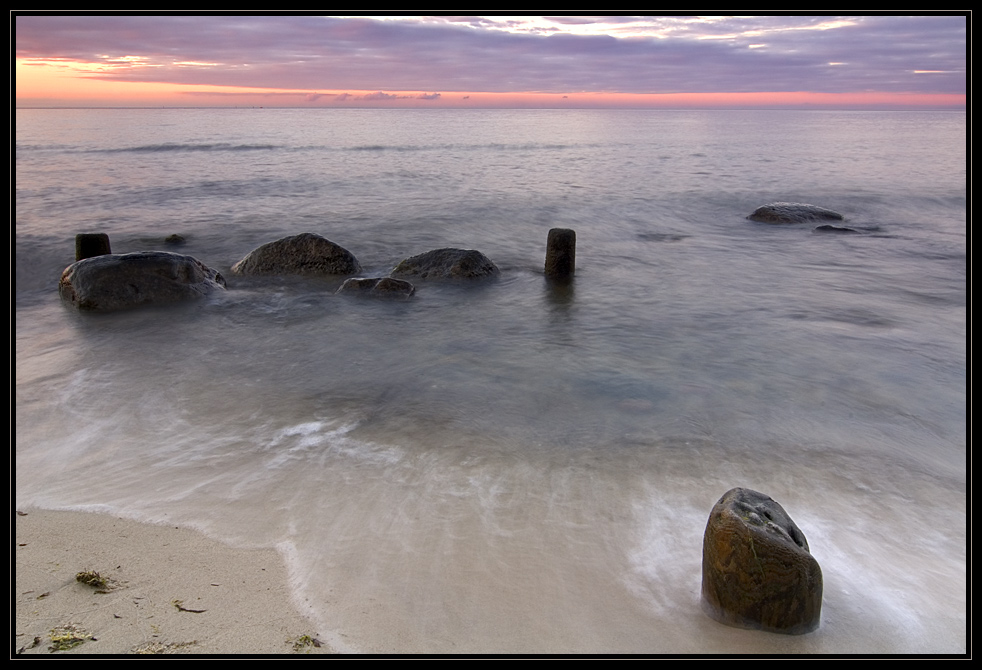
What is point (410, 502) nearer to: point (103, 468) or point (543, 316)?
point (103, 468)

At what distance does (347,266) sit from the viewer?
433 inches

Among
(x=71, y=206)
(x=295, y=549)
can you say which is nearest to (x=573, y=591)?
(x=295, y=549)

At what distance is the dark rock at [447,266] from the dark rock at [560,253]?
0.94m

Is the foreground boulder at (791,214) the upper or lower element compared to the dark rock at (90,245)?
lower

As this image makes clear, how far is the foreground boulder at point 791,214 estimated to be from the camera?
16.6 m

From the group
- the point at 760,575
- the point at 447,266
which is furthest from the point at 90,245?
the point at 760,575

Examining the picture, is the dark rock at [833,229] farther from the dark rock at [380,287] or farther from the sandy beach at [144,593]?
the sandy beach at [144,593]

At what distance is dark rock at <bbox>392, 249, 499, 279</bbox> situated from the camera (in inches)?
417

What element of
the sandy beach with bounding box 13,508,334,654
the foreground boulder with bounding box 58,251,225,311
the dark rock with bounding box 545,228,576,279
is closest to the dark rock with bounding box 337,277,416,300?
the foreground boulder with bounding box 58,251,225,311

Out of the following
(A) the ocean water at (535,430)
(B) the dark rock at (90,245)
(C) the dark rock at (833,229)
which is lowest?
(A) the ocean water at (535,430)

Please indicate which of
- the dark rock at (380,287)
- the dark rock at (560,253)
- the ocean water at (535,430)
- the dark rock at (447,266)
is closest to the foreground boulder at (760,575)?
the ocean water at (535,430)

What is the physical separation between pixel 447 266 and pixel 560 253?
190cm

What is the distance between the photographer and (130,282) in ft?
29.5

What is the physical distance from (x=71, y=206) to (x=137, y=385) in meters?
14.6
